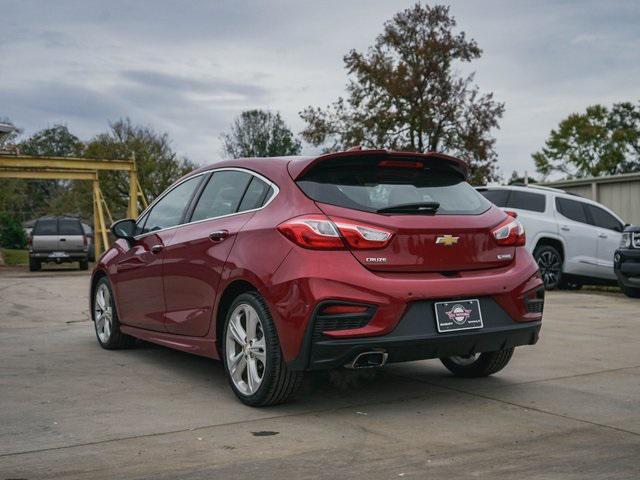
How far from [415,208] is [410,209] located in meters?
0.04

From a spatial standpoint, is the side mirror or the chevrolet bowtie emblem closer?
the chevrolet bowtie emblem

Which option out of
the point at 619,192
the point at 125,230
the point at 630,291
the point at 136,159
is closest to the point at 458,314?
the point at 125,230

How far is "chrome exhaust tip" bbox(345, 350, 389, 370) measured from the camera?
177 inches

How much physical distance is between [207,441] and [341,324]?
96 centimetres

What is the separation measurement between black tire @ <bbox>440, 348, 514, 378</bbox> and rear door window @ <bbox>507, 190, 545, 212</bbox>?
9.46 meters

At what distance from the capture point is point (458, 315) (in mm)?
4699

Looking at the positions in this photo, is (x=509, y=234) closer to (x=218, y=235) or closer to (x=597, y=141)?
(x=218, y=235)

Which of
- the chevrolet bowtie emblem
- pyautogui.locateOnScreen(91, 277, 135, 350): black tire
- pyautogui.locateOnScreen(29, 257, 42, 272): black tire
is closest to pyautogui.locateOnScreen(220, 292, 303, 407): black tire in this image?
the chevrolet bowtie emblem

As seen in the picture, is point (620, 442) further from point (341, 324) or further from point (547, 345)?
point (547, 345)

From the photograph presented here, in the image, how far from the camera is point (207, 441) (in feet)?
13.7

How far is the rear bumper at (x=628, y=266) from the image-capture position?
1241cm

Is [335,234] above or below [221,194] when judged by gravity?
below

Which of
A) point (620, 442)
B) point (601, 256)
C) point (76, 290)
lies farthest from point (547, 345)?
point (76, 290)

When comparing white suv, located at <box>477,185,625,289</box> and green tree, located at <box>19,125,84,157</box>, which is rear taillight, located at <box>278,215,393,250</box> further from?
green tree, located at <box>19,125,84,157</box>
